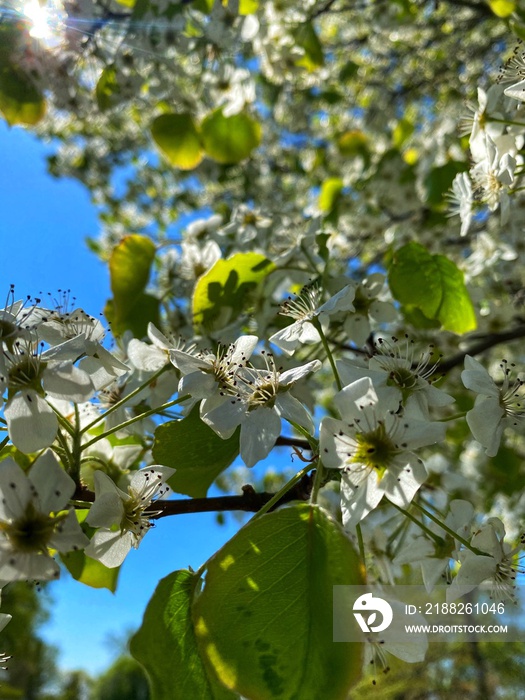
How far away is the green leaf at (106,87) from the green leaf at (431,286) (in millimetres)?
1121

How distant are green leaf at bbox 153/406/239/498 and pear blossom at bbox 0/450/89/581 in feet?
0.61

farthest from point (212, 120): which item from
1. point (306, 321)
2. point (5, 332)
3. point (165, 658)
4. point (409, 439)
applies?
point (165, 658)

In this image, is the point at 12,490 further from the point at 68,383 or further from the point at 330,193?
the point at 330,193

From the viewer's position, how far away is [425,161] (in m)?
2.46

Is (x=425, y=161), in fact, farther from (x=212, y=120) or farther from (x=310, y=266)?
(x=310, y=266)

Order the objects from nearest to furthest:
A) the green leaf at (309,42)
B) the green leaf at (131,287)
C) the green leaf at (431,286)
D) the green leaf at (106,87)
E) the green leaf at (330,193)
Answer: the green leaf at (431,286), the green leaf at (131,287), the green leaf at (106,87), the green leaf at (309,42), the green leaf at (330,193)

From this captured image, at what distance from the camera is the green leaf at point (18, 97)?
1.53 metres

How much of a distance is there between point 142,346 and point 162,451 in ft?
0.85

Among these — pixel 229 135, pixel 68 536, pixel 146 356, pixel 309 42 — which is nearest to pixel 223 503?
pixel 68 536

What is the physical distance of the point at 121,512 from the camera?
0.76 metres

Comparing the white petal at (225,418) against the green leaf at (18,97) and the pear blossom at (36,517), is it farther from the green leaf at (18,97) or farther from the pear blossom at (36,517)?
the green leaf at (18,97)

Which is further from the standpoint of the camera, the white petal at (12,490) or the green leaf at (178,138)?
the green leaf at (178,138)

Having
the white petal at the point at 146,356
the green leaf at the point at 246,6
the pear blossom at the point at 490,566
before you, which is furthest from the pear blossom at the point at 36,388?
the green leaf at the point at 246,6

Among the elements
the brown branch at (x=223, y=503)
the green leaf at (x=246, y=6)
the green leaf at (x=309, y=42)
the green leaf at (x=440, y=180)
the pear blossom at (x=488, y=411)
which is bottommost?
the brown branch at (x=223, y=503)
